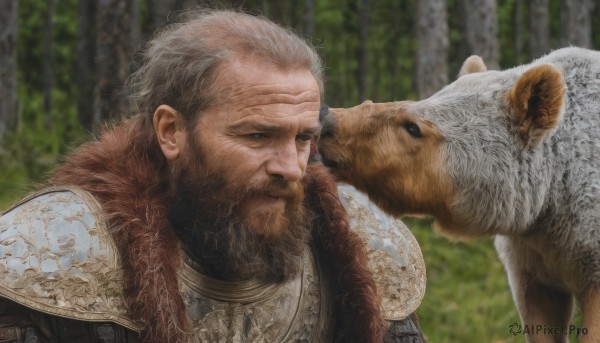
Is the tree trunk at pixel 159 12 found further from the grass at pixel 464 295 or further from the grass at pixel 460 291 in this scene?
A: the grass at pixel 464 295

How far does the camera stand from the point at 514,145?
12.1 ft

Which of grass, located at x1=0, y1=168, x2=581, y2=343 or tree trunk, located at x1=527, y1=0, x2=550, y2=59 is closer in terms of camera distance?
grass, located at x1=0, y1=168, x2=581, y2=343

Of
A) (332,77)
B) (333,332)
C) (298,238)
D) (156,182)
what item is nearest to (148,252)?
(156,182)

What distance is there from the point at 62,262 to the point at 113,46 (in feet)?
13.3

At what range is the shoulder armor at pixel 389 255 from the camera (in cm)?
372

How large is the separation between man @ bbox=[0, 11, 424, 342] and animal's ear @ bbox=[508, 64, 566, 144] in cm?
76

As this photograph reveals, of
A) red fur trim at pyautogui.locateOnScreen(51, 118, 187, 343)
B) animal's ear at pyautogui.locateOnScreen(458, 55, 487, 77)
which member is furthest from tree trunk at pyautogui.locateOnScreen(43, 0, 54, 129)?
red fur trim at pyautogui.locateOnScreen(51, 118, 187, 343)

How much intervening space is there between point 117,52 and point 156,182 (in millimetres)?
3677

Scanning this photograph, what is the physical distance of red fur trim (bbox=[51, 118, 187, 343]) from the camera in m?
3.04

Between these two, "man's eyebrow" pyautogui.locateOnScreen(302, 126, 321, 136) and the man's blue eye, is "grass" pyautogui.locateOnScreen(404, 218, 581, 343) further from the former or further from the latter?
the man's blue eye

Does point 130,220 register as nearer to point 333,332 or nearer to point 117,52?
point 333,332

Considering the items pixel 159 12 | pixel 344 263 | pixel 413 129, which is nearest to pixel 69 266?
pixel 344 263

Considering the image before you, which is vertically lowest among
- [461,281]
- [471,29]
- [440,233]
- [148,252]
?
[461,281]

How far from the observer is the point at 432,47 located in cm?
1148
